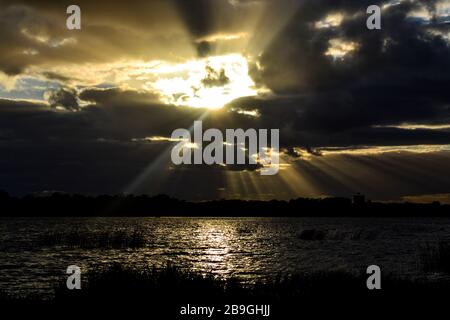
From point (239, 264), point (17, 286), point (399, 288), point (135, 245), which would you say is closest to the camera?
point (399, 288)

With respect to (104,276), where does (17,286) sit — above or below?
below

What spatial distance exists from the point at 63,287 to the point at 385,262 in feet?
128

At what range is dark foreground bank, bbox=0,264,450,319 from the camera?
20.2 metres

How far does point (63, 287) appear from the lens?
23094 mm

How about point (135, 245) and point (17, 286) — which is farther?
point (135, 245)

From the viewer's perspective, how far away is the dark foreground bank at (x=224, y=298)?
20.2 meters

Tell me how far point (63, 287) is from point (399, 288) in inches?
581

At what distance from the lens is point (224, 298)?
21922 mm

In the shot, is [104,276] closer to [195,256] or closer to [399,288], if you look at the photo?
[399,288]
